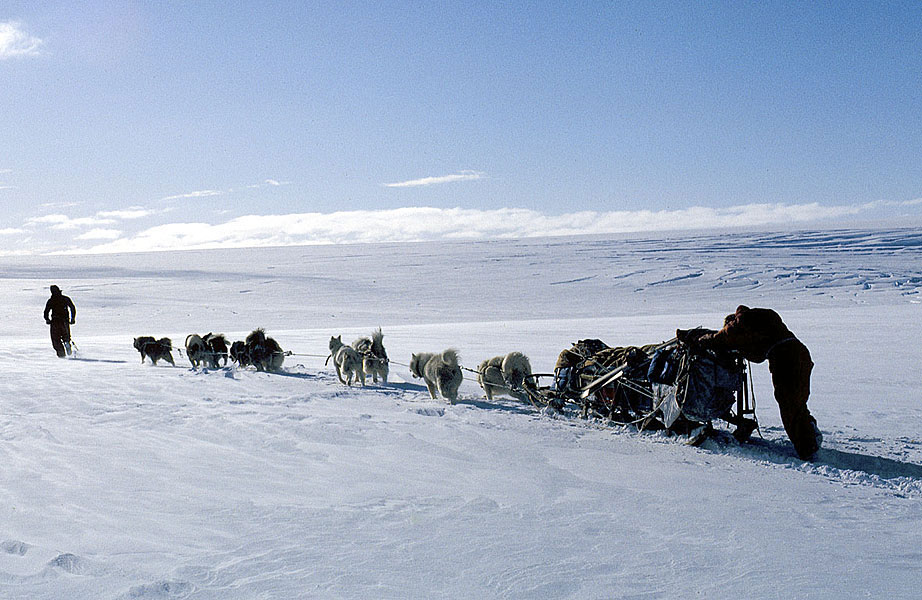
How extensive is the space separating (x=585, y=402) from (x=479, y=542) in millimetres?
3143

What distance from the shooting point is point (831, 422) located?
5953mm

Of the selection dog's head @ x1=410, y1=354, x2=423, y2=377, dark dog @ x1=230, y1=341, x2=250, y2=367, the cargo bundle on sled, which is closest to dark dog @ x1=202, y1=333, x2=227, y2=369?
dark dog @ x1=230, y1=341, x2=250, y2=367

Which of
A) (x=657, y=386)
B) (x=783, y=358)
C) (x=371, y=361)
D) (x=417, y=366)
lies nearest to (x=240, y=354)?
(x=371, y=361)

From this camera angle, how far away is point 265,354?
10.1 m

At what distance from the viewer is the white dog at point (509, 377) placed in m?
7.27

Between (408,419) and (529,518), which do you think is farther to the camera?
(408,419)

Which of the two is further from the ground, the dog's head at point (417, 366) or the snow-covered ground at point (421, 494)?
the dog's head at point (417, 366)

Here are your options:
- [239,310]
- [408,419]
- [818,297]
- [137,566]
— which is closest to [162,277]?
[239,310]

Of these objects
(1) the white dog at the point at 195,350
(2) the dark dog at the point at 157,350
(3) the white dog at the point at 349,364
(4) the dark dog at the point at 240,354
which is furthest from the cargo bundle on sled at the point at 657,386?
(2) the dark dog at the point at 157,350

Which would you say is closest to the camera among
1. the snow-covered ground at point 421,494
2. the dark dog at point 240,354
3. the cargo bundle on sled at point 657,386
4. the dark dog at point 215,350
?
the snow-covered ground at point 421,494

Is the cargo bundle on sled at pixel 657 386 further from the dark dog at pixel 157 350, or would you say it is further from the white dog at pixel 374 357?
the dark dog at pixel 157 350

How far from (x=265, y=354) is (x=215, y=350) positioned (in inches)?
51.5

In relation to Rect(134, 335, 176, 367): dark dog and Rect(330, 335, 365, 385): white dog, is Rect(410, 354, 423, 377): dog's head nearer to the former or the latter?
Rect(330, 335, 365, 385): white dog

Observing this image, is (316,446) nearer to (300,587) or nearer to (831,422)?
(300,587)
